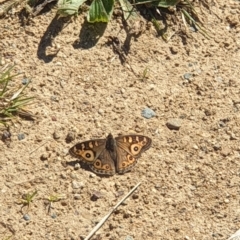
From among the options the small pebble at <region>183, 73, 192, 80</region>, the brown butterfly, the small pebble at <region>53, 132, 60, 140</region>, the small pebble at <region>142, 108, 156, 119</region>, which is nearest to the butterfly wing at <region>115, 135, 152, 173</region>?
the brown butterfly

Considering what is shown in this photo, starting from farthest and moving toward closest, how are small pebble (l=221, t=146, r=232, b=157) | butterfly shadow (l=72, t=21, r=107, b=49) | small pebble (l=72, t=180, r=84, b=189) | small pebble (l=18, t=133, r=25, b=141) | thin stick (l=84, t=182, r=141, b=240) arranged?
butterfly shadow (l=72, t=21, r=107, b=49) → small pebble (l=221, t=146, r=232, b=157) → small pebble (l=18, t=133, r=25, b=141) → small pebble (l=72, t=180, r=84, b=189) → thin stick (l=84, t=182, r=141, b=240)

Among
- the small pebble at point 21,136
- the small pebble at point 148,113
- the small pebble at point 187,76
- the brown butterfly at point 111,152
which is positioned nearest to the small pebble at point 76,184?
the brown butterfly at point 111,152

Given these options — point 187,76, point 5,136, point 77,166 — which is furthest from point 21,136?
point 187,76

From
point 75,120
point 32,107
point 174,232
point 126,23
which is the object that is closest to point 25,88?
point 32,107

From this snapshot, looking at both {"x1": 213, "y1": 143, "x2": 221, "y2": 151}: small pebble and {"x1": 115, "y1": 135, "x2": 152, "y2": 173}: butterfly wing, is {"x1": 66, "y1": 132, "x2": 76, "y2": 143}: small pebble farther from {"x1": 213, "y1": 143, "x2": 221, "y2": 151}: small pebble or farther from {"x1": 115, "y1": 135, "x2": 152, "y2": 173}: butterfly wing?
{"x1": 213, "y1": 143, "x2": 221, "y2": 151}: small pebble

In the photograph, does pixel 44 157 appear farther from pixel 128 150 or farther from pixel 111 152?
pixel 128 150

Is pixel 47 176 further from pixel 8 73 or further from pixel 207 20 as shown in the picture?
pixel 207 20
